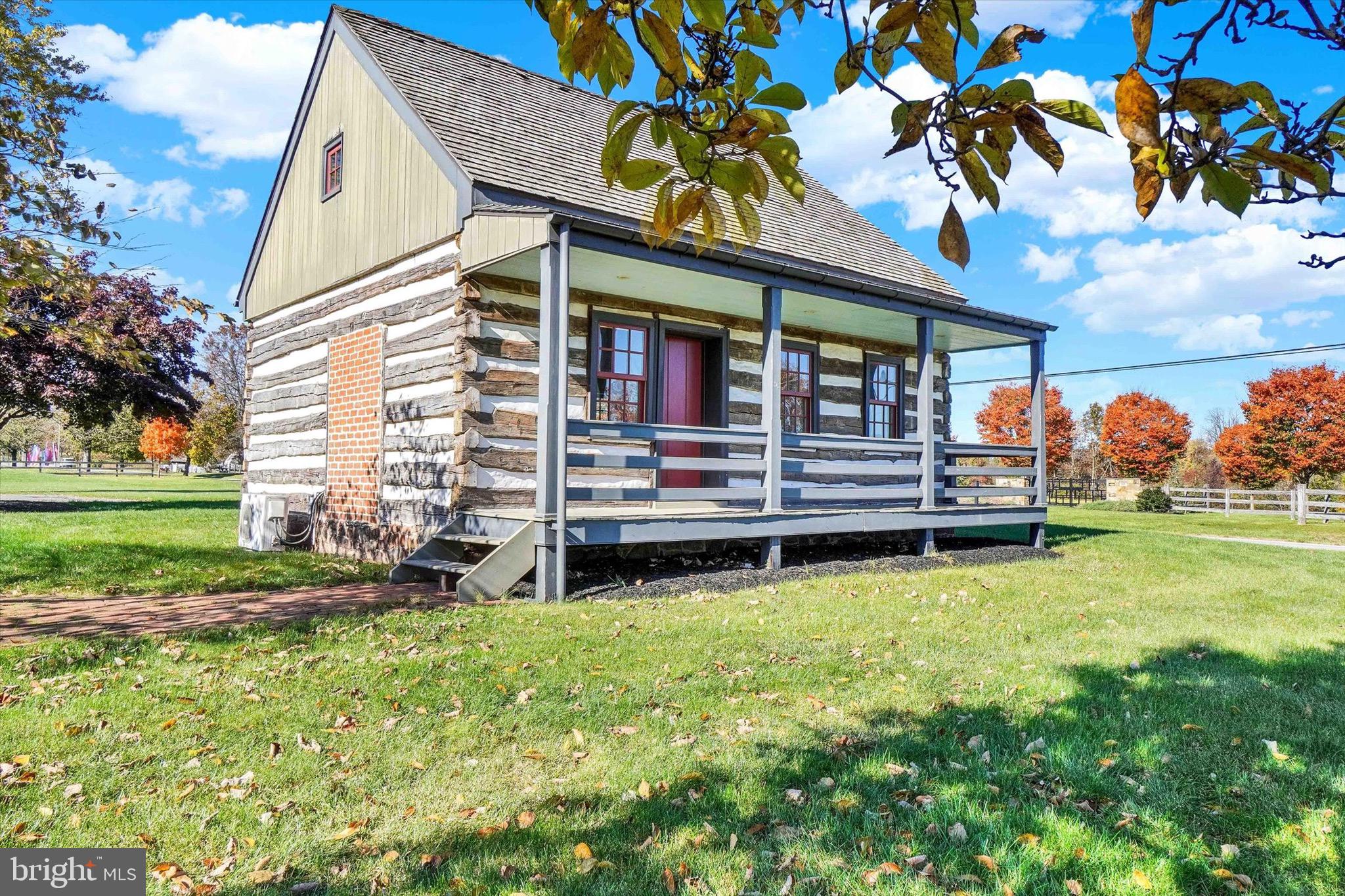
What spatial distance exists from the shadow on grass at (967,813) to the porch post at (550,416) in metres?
3.30

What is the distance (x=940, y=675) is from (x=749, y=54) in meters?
4.42

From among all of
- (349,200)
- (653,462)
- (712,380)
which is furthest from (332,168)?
(653,462)

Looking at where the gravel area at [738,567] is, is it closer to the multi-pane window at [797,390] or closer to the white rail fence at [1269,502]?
the multi-pane window at [797,390]

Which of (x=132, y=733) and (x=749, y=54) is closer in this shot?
(x=749, y=54)

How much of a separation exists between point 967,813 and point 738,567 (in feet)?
20.1

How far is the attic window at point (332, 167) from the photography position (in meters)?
11.5

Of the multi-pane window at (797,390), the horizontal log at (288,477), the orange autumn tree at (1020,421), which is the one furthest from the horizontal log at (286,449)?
the orange autumn tree at (1020,421)

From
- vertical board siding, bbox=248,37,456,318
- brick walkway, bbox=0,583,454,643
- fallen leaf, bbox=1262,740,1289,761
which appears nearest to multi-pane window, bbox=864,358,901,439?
vertical board siding, bbox=248,37,456,318

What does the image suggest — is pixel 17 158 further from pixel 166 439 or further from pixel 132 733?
pixel 166 439

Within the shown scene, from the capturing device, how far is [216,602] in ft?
22.4

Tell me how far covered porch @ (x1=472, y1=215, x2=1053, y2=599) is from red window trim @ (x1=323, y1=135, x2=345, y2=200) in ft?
14.5

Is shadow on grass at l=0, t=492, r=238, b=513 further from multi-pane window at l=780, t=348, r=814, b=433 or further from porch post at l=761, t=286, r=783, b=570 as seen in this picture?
porch post at l=761, t=286, r=783, b=570

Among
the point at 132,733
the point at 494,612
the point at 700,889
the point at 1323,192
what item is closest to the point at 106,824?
the point at 132,733

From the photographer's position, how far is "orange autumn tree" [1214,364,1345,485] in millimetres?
29906
